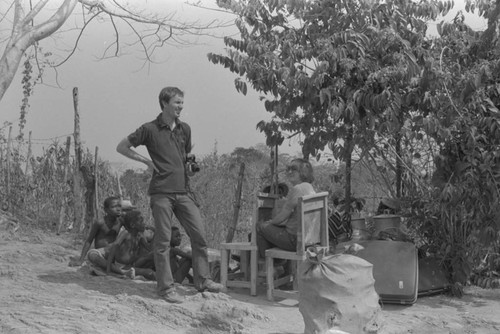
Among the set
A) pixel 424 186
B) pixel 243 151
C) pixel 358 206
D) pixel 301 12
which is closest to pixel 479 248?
pixel 424 186

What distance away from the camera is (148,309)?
18.2 feet

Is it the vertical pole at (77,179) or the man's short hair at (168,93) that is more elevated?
the man's short hair at (168,93)

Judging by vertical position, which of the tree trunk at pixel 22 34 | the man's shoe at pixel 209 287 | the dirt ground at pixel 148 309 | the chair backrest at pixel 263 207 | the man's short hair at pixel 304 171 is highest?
the tree trunk at pixel 22 34

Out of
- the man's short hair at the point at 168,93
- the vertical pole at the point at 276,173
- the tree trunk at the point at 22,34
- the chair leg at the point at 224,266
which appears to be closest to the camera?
the man's short hair at the point at 168,93

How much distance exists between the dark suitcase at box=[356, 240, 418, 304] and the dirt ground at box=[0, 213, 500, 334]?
0.14 metres

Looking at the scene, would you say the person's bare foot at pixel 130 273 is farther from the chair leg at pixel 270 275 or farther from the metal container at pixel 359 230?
the metal container at pixel 359 230

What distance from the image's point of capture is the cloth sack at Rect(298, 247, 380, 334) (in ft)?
17.1

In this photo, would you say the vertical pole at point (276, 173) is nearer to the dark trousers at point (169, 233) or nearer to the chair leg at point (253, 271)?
the chair leg at point (253, 271)

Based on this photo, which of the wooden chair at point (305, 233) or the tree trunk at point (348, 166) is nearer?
the wooden chair at point (305, 233)

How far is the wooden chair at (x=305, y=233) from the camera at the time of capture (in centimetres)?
Answer: 602

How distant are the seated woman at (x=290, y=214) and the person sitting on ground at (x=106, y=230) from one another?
1663 millimetres

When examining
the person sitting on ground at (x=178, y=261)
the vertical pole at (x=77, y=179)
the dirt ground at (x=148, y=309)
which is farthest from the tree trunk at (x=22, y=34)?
the person sitting on ground at (x=178, y=261)

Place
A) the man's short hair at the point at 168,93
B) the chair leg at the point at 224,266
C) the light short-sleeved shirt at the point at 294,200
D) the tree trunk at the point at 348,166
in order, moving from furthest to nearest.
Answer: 1. the tree trunk at the point at 348,166
2. the chair leg at the point at 224,266
3. the light short-sleeved shirt at the point at 294,200
4. the man's short hair at the point at 168,93

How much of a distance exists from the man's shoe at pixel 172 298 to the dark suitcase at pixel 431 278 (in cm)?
265
